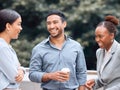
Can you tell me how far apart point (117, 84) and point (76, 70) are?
18.0 inches

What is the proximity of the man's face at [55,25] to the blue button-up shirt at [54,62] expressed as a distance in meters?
0.11

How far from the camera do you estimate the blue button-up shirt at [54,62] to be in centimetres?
346

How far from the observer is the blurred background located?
1021 centimetres

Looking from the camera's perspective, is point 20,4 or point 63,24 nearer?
point 63,24

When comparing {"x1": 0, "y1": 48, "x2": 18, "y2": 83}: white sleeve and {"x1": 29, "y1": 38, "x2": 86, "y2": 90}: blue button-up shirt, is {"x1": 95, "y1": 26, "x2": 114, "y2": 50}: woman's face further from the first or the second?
{"x1": 0, "y1": 48, "x2": 18, "y2": 83}: white sleeve

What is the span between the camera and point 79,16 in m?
10.3

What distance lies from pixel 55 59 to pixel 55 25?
285 mm

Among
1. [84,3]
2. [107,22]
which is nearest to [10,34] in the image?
[107,22]

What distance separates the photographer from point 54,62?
11.3 feet

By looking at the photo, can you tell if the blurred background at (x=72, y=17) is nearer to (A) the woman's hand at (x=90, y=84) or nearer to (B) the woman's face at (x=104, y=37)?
(A) the woman's hand at (x=90, y=84)

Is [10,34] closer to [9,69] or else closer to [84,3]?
[9,69]

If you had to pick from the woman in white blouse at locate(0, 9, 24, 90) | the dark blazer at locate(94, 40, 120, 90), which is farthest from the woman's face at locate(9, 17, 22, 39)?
the dark blazer at locate(94, 40, 120, 90)

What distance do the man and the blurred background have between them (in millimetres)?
6392

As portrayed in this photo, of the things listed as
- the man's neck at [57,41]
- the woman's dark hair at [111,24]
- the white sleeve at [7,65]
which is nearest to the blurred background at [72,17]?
the man's neck at [57,41]
